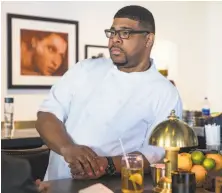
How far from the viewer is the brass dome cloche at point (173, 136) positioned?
1.40 metres

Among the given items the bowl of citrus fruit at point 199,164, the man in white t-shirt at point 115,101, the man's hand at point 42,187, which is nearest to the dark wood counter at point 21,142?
the man in white t-shirt at point 115,101

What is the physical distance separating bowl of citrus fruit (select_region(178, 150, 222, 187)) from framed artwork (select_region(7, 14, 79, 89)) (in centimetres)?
285

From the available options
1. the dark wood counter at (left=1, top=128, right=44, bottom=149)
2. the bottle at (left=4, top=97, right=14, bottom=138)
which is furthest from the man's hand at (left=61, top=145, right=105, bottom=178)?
the bottle at (left=4, top=97, right=14, bottom=138)

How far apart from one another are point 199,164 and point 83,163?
485mm

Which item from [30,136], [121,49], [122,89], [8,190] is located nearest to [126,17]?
[121,49]

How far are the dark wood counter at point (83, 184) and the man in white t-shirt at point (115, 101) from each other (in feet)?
0.77

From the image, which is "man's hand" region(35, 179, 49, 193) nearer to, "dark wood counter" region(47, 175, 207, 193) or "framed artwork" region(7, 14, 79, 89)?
"dark wood counter" region(47, 175, 207, 193)

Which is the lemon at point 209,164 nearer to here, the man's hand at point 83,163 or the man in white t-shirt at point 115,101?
the man in white t-shirt at point 115,101

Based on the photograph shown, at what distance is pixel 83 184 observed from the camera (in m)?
1.70

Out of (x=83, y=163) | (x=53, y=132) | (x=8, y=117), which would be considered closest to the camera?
(x=83, y=163)

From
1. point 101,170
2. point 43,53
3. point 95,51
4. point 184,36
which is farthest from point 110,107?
point 184,36

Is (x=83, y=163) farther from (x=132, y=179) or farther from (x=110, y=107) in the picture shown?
(x=110, y=107)

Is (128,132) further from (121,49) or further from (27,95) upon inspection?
(27,95)

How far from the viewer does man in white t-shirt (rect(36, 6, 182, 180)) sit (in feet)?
6.66
